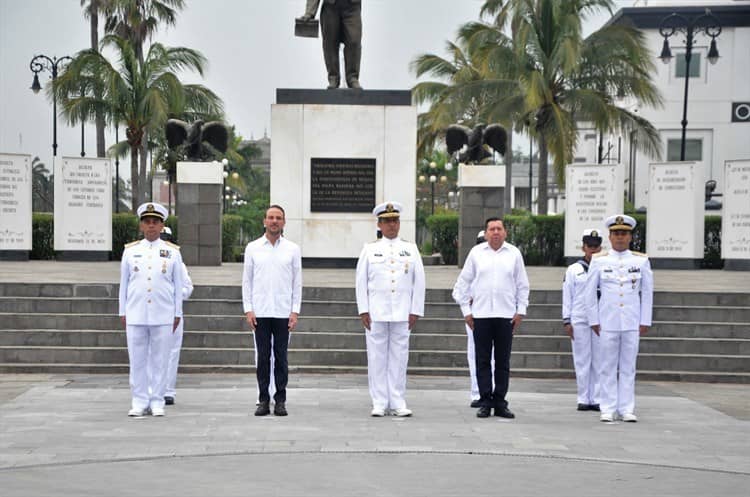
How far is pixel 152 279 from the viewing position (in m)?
10.0

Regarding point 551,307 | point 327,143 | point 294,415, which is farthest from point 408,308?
point 327,143

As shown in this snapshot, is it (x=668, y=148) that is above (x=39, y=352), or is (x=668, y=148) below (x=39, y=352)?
above

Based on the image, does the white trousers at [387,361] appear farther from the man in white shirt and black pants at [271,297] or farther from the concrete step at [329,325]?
the concrete step at [329,325]

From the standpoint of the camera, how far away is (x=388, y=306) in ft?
33.2

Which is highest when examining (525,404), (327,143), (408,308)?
(327,143)

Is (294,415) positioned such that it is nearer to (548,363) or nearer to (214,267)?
(548,363)

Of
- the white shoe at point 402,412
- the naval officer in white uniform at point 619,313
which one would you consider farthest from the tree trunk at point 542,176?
the white shoe at point 402,412

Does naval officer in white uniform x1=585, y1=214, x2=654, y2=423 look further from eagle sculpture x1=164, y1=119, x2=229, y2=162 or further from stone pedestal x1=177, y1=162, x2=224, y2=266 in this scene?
eagle sculpture x1=164, y1=119, x2=229, y2=162

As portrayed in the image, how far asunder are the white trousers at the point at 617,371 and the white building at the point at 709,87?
4277 cm

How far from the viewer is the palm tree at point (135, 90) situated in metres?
35.4

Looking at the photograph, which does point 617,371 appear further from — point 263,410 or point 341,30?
point 341,30

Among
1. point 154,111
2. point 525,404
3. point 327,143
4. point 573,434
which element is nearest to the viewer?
point 573,434

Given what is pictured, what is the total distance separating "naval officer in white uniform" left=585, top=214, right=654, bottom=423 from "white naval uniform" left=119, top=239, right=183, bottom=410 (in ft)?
12.5

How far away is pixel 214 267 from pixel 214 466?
13570mm
